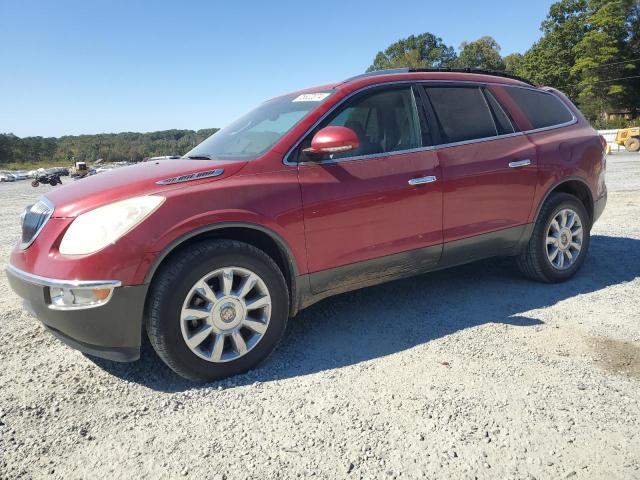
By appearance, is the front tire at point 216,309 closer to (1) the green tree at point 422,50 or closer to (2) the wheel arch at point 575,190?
(2) the wheel arch at point 575,190

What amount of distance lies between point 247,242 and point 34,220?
1.25m

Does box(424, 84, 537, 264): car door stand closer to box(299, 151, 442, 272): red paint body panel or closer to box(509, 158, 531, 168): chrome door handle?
box(509, 158, 531, 168): chrome door handle

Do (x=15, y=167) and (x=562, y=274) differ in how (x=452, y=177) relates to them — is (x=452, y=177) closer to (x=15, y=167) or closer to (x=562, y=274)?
(x=562, y=274)

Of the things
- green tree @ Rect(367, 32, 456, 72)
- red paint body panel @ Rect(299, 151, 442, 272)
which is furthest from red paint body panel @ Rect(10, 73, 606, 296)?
green tree @ Rect(367, 32, 456, 72)

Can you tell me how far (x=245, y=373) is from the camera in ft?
9.29

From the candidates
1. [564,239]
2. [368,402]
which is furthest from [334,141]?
[564,239]

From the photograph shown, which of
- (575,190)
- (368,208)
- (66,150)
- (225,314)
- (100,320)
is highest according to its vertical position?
(66,150)

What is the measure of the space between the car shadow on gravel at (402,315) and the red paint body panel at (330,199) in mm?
584

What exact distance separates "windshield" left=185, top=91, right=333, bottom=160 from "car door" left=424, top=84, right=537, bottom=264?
994 mm

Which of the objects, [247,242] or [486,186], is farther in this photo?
[486,186]

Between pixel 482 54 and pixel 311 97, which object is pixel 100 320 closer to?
pixel 311 97

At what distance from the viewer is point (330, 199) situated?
302 cm

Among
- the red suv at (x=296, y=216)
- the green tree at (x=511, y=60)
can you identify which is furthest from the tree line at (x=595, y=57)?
the red suv at (x=296, y=216)

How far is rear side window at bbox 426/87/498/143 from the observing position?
12.0 feet
